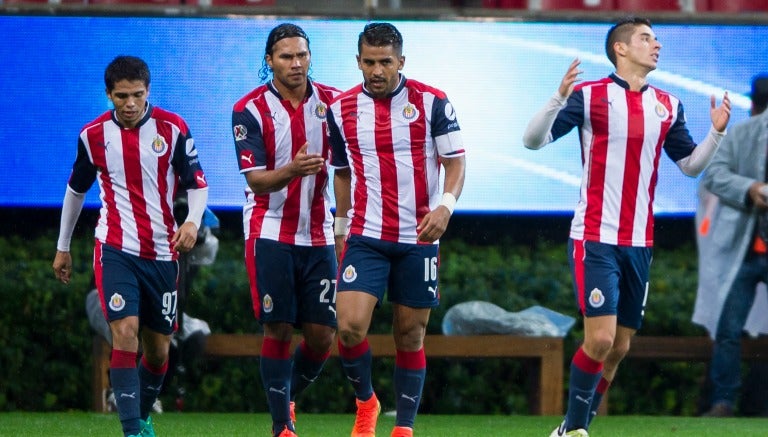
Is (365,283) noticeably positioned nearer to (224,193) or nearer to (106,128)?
(106,128)

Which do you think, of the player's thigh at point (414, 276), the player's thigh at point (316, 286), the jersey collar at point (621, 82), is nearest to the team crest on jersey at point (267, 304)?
the player's thigh at point (316, 286)

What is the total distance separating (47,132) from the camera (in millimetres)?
11875

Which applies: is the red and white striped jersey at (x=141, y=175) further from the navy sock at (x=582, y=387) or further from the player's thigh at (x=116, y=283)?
the navy sock at (x=582, y=387)

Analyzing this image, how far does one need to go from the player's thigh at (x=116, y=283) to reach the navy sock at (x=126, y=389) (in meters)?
0.21

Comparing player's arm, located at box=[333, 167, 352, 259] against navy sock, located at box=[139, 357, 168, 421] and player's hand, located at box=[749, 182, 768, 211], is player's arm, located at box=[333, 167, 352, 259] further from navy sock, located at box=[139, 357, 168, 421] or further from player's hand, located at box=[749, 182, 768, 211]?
player's hand, located at box=[749, 182, 768, 211]

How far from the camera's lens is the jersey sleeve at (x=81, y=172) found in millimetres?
8039

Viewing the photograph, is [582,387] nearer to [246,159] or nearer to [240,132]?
[246,159]

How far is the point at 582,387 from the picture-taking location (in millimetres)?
8023

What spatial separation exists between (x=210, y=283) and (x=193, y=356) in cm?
94

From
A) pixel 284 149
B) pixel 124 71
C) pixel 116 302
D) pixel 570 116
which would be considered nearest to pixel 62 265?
pixel 116 302

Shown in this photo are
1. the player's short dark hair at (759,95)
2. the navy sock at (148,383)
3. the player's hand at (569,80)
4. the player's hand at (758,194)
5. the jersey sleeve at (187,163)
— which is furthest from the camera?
the player's short dark hair at (759,95)

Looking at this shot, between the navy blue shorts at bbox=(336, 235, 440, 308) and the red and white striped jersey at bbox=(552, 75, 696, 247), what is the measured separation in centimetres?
88

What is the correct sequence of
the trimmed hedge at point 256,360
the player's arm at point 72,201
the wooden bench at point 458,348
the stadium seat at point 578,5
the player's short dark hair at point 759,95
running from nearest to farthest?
1. the player's arm at point 72,201
2. the wooden bench at point 458,348
3. the player's short dark hair at point 759,95
4. the trimmed hedge at point 256,360
5. the stadium seat at point 578,5

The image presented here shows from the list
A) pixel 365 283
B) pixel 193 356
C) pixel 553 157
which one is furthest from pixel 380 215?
pixel 553 157
